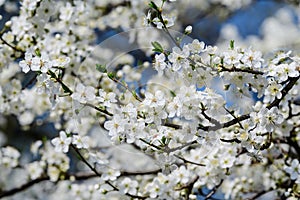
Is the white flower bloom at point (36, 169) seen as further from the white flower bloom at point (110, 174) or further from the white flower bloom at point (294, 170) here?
the white flower bloom at point (294, 170)

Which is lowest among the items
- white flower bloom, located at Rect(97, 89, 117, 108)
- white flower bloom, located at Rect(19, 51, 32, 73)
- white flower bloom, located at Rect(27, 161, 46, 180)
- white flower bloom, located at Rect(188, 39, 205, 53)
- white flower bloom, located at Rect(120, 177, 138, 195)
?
white flower bloom, located at Rect(120, 177, 138, 195)

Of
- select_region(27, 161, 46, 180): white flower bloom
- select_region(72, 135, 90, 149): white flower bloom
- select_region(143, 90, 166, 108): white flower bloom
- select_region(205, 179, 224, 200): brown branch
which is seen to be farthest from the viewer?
select_region(27, 161, 46, 180): white flower bloom

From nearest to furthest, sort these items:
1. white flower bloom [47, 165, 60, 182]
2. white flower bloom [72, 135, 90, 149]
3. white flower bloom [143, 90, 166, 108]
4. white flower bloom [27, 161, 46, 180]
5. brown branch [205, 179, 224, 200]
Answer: white flower bloom [143, 90, 166, 108], white flower bloom [72, 135, 90, 149], brown branch [205, 179, 224, 200], white flower bloom [47, 165, 60, 182], white flower bloom [27, 161, 46, 180]

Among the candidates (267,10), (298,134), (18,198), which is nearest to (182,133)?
(298,134)

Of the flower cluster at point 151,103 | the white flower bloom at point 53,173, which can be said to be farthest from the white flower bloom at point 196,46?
the white flower bloom at point 53,173

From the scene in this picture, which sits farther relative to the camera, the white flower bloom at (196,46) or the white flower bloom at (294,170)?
the white flower bloom at (294,170)

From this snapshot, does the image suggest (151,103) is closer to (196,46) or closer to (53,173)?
(196,46)

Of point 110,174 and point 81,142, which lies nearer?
point 81,142

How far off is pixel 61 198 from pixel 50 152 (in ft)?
4.21

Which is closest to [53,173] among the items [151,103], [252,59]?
[151,103]

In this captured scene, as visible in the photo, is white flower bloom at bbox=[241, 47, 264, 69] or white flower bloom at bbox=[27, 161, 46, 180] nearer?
white flower bloom at bbox=[241, 47, 264, 69]

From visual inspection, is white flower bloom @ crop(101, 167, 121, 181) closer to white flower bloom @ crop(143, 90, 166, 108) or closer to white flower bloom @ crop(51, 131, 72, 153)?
white flower bloom @ crop(51, 131, 72, 153)

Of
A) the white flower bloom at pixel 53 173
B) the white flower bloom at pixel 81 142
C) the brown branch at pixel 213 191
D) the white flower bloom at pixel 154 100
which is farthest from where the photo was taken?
the white flower bloom at pixel 53 173

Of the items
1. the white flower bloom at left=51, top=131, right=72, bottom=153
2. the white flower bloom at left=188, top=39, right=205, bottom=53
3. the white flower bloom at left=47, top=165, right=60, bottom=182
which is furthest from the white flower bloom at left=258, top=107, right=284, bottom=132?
the white flower bloom at left=47, top=165, right=60, bottom=182
